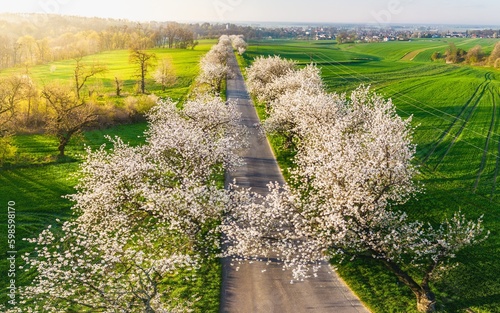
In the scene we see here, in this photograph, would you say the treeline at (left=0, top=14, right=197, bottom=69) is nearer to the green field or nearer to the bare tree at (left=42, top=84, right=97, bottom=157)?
the bare tree at (left=42, top=84, right=97, bottom=157)

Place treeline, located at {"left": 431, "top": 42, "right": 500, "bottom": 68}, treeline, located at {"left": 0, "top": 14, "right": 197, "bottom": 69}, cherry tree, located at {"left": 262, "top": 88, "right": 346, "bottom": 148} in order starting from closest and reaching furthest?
cherry tree, located at {"left": 262, "top": 88, "right": 346, "bottom": 148}, treeline, located at {"left": 0, "top": 14, "right": 197, "bottom": 69}, treeline, located at {"left": 431, "top": 42, "right": 500, "bottom": 68}

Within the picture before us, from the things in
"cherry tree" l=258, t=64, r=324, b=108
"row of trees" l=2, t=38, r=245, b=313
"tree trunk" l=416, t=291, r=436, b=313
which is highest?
"cherry tree" l=258, t=64, r=324, b=108

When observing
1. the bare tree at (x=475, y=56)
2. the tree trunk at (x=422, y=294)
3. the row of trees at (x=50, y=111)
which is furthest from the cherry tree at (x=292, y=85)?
the bare tree at (x=475, y=56)

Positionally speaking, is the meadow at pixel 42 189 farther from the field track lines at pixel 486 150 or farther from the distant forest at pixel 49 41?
the distant forest at pixel 49 41

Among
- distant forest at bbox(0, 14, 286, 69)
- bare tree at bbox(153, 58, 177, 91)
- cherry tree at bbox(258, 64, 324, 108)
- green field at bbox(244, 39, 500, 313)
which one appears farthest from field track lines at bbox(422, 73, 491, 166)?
distant forest at bbox(0, 14, 286, 69)

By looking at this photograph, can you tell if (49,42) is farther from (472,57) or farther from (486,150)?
(472,57)
